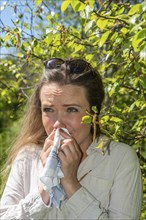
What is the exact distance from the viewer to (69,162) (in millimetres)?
2342

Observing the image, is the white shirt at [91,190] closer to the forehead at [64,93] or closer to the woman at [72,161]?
the woman at [72,161]

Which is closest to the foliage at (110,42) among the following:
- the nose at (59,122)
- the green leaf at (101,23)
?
the green leaf at (101,23)

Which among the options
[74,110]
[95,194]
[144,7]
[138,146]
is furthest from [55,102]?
[138,146]

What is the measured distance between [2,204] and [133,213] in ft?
2.46

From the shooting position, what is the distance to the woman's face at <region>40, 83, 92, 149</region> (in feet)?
8.17

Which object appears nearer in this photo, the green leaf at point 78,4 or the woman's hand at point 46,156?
the green leaf at point 78,4

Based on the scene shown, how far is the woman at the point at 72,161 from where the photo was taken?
232 centimetres

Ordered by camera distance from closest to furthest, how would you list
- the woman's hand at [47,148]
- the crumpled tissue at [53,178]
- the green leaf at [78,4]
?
the green leaf at [78,4] < the crumpled tissue at [53,178] < the woman's hand at [47,148]

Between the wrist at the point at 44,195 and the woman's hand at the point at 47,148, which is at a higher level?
the woman's hand at the point at 47,148

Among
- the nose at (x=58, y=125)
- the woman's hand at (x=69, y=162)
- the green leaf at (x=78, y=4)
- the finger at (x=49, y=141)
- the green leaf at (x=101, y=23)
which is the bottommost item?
the woman's hand at (x=69, y=162)

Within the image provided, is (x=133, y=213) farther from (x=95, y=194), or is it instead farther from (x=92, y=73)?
(x=92, y=73)

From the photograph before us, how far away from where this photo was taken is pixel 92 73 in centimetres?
280

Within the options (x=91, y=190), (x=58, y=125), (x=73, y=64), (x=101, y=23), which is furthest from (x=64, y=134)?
(x=101, y=23)

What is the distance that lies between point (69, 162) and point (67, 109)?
0.34 metres
